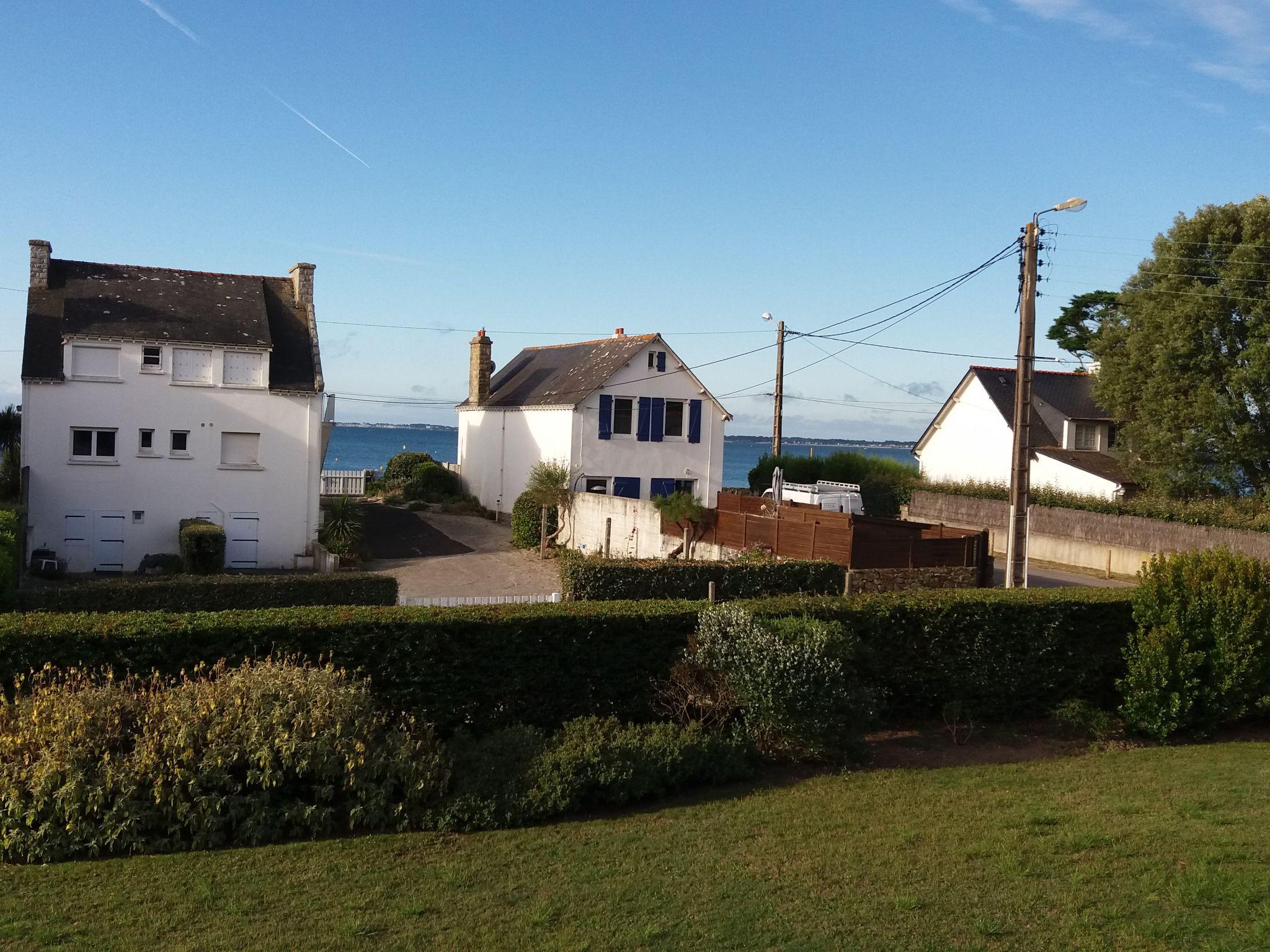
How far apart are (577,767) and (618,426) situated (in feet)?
91.9

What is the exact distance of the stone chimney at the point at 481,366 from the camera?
1743 inches

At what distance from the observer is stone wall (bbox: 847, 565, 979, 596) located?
20469 millimetres

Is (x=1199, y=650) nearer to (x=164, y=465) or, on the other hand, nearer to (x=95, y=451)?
(x=164, y=465)

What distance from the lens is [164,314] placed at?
3116 cm

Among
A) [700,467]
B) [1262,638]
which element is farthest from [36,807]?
[700,467]

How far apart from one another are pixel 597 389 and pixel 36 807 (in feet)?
95.3

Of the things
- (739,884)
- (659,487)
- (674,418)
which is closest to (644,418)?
(674,418)

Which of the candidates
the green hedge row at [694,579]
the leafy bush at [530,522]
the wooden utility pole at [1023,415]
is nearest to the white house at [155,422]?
the leafy bush at [530,522]

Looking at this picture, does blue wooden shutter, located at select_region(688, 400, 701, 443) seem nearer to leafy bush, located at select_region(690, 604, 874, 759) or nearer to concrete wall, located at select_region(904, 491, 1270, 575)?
concrete wall, located at select_region(904, 491, 1270, 575)

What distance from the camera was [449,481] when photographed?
45.7m

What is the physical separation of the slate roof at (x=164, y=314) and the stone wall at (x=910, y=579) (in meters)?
18.4

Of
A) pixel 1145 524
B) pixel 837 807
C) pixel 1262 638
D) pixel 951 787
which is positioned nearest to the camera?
pixel 837 807

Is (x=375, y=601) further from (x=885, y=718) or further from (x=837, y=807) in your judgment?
(x=837, y=807)

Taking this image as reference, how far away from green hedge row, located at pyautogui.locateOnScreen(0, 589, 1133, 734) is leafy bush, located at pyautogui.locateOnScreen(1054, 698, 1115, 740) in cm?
31
